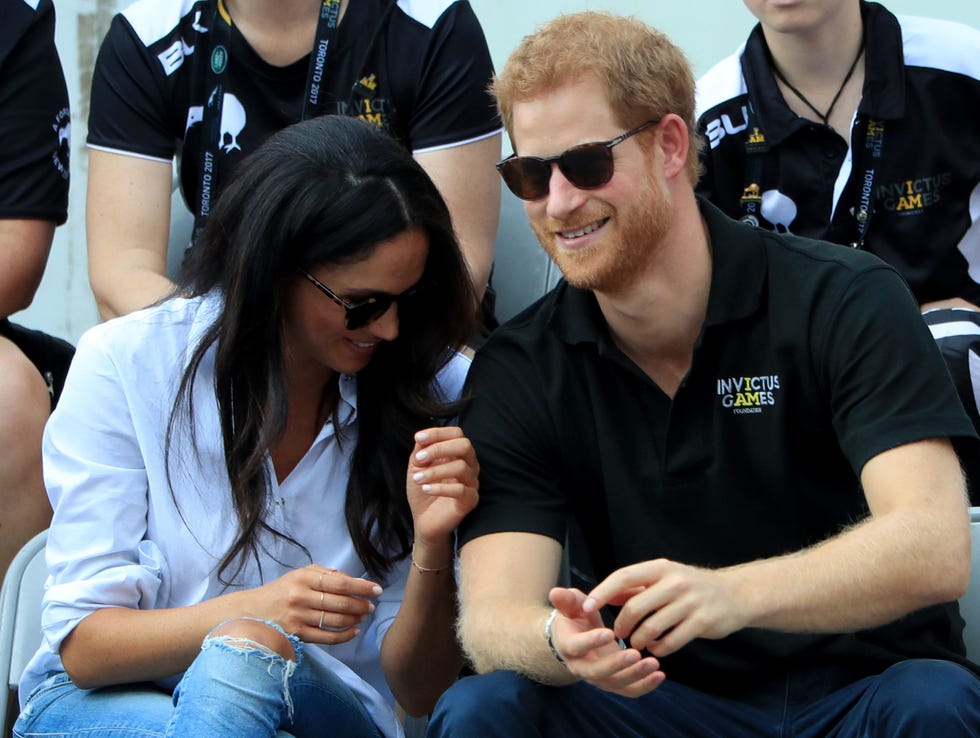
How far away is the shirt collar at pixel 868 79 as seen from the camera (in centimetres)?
330

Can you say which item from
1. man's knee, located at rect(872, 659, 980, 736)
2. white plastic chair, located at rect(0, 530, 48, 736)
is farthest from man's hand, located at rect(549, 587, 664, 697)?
white plastic chair, located at rect(0, 530, 48, 736)

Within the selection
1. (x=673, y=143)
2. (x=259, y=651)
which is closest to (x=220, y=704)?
(x=259, y=651)

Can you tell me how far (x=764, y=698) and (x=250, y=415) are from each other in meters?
0.98

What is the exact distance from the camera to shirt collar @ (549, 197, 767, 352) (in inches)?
94.5

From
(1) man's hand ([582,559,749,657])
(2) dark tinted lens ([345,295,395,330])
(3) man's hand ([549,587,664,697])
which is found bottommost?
(3) man's hand ([549,587,664,697])

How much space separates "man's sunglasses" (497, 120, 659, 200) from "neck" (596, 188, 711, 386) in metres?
0.16

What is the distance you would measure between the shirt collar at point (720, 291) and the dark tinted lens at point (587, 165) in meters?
0.22

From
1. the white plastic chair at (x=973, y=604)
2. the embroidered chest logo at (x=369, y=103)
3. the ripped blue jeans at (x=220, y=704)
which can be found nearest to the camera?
the ripped blue jeans at (x=220, y=704)

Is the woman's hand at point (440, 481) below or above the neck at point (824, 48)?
below

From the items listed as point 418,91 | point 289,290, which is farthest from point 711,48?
point 289,290

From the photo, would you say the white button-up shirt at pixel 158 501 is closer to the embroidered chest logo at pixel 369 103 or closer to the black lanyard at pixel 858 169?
the embroidered chest logo at pixel 369 103

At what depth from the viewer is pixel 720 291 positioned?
2414mm

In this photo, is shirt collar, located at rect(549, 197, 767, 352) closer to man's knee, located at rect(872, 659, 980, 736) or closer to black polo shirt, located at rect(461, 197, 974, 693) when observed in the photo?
black polo shirt, located at rect(461, 197, 974, 693)

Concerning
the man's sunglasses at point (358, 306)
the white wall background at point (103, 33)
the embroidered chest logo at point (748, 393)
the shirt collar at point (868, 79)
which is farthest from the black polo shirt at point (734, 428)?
the white wall background at point (103, 33)
